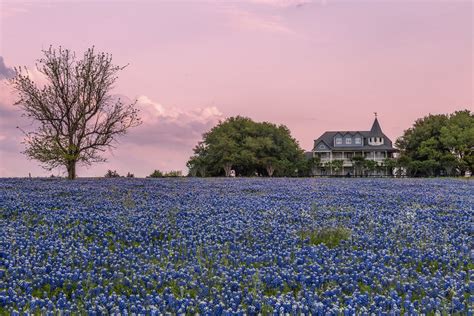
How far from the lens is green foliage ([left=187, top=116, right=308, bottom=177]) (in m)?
71.1

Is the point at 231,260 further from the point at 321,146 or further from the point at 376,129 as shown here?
the point at 376,129

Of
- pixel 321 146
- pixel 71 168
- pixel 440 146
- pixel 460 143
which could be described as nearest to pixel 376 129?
pixel 321 146

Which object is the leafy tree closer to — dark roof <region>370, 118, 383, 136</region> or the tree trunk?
dark roof <region>370, 118, 383, 136</region>

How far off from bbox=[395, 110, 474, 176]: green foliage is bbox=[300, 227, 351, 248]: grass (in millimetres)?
64745

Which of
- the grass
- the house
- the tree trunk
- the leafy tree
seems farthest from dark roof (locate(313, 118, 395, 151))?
the grass

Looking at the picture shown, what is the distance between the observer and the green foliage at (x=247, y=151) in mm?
71125

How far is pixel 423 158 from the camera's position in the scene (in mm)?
77812

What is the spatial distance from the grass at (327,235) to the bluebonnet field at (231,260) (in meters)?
0.04

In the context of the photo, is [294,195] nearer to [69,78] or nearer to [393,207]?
[393,207]

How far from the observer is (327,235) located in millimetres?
9922

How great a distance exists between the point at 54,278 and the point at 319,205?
891 centimetres

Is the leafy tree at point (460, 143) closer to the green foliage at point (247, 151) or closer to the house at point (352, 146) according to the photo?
the green foliage at point (247, 151)

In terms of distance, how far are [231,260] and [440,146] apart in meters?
75.4

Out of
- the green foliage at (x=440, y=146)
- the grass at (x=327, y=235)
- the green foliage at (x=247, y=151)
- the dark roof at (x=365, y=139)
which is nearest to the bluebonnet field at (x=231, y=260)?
the grass at (x=327, y=235)
